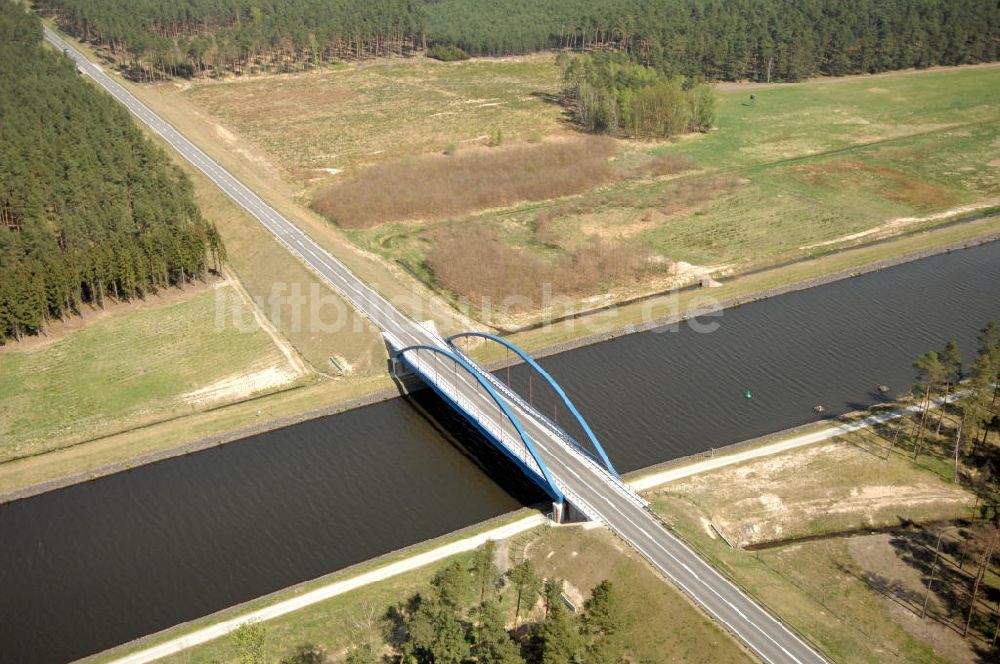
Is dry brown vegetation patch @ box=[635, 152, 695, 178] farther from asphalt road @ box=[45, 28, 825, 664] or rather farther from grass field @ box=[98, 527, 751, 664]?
grass field @ box=[98, 527, 751, 664]

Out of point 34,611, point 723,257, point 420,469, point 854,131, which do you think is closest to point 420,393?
point 420,469

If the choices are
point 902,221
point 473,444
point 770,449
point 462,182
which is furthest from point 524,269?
point 902,221

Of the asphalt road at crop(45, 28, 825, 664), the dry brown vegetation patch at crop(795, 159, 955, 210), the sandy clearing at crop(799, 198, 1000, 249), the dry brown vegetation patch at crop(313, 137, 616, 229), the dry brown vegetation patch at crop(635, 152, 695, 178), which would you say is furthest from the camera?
the dry brown vegetation patch at crop(635, 152, 695, 178)

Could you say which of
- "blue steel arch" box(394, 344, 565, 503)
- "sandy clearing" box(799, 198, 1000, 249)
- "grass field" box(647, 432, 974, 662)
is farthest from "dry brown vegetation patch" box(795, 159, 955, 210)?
"blue steel arch" box(394, 344, 565, 503)

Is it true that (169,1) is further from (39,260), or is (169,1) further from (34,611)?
(34,611)

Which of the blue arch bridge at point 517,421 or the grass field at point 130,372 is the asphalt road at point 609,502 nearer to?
the blue arch bridge at point 517,421

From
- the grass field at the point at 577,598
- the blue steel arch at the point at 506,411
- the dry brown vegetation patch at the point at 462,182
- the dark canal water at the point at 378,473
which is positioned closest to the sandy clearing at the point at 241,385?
the dark canal water at the point at 378,473
